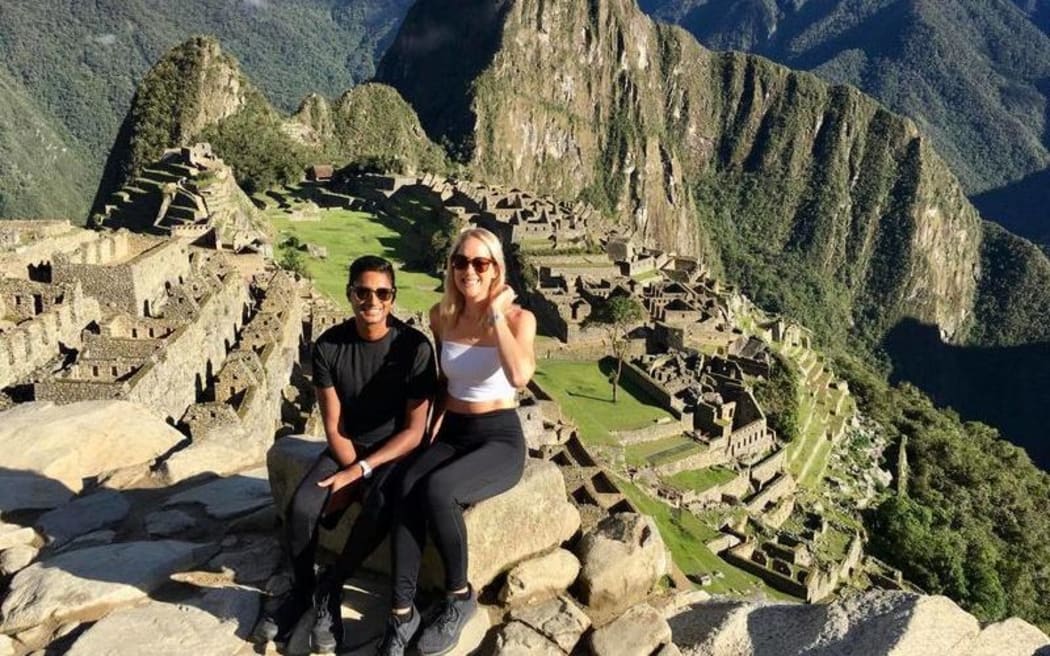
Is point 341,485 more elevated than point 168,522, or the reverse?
point 341,485

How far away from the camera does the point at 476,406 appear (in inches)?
245

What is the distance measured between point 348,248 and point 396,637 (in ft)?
151

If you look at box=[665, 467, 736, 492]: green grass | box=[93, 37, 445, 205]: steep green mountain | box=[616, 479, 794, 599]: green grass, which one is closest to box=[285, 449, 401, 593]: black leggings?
box=[616, 479, 794, 599]: green grass

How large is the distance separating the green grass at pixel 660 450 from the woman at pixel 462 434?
955 inches

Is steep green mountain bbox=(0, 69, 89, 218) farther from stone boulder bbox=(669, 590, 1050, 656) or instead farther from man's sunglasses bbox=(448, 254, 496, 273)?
stone boulder bbox=(669, 590, 1050, 656)

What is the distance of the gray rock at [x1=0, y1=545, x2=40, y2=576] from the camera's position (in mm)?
6590

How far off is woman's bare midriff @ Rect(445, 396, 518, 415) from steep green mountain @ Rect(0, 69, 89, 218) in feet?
400

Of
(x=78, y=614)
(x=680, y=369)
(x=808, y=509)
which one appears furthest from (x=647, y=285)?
(x=78, y=614)

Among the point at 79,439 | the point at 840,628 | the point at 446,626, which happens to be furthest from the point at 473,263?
the point at 79,439

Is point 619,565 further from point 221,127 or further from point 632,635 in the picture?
point 221,127

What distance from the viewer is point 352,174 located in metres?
75.4

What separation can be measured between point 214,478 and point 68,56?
678ft

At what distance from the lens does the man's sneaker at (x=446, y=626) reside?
566cm

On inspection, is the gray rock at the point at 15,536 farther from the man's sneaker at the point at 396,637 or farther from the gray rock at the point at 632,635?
the gray rock at the point at 632,635
